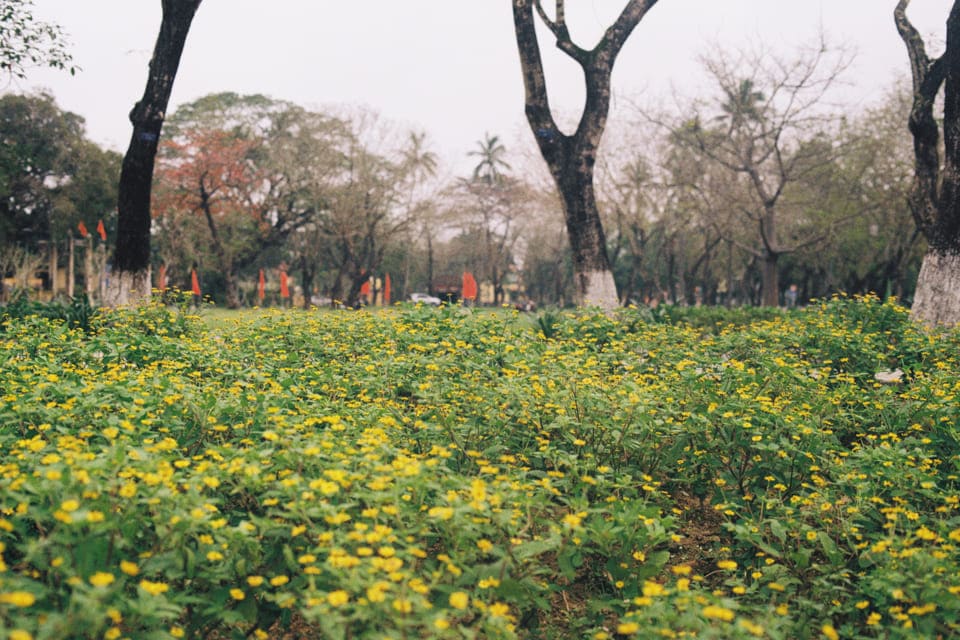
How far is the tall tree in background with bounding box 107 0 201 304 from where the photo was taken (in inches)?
354

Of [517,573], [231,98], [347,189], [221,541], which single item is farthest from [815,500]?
[231,98]

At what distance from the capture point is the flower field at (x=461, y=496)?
2148 mm

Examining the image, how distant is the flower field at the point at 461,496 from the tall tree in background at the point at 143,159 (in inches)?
145

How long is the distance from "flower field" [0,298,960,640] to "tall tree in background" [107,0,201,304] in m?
3.68

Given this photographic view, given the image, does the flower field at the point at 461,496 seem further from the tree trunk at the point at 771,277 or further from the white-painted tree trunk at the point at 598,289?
the tree trunk at the point at 771,277

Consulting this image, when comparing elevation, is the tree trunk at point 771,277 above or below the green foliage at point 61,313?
above

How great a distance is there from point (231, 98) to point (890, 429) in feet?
110

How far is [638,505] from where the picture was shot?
9.77 ft

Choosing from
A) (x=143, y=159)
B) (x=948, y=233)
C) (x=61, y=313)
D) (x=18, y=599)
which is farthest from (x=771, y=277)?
(x=18, y=599)

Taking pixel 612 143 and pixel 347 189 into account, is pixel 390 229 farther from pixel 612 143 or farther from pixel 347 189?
pixel 612 143

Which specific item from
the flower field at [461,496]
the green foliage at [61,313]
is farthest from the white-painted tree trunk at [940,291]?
the green foliage at [61,313]

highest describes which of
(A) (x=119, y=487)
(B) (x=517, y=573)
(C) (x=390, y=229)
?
(C) (x=390, y=229)

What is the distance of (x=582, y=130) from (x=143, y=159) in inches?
234

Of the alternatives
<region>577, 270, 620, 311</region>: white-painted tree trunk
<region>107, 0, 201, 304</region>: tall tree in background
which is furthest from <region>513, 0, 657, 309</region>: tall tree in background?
<region>107, 0, 201, 304</region>: tall tree in background
